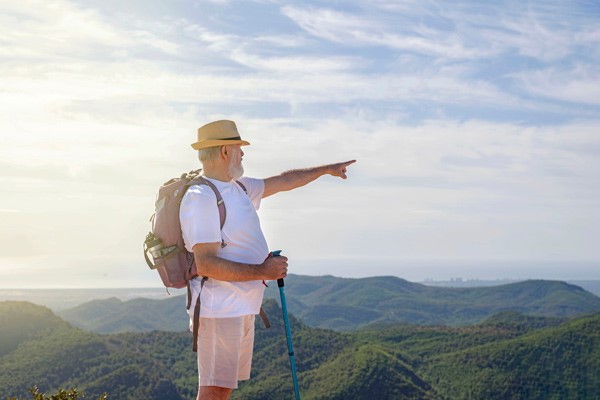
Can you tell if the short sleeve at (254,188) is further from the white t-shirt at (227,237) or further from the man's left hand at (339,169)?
the man's left hand at (339,169)

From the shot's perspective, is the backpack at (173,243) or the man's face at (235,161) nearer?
the backpack at (173,243)

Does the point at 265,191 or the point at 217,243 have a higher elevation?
the point at 265,191

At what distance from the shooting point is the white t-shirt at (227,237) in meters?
4.28

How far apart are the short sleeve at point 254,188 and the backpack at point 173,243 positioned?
0.68 m

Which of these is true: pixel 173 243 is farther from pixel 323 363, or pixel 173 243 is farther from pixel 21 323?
pixel 21 323

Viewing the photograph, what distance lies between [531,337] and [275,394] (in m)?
42.2

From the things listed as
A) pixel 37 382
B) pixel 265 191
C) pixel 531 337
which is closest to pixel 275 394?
pixel 37 382

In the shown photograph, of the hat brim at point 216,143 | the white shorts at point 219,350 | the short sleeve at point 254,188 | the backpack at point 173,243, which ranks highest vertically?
the hat brim at point 216,143

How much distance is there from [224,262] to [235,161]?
68 cm

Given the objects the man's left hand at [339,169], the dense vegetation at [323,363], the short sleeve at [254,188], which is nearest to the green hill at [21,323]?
the dense vegetation at [323,363]

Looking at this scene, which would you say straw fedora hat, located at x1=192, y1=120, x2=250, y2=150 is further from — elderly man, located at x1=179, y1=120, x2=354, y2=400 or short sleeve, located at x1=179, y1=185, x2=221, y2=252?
short sleeve, located at x1=179, y1=185, x2=221, y2=252

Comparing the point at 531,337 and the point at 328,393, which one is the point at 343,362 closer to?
the point at 328,393

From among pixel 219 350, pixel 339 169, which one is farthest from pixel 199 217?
pixel 339 169

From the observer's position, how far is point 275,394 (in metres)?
85.6
